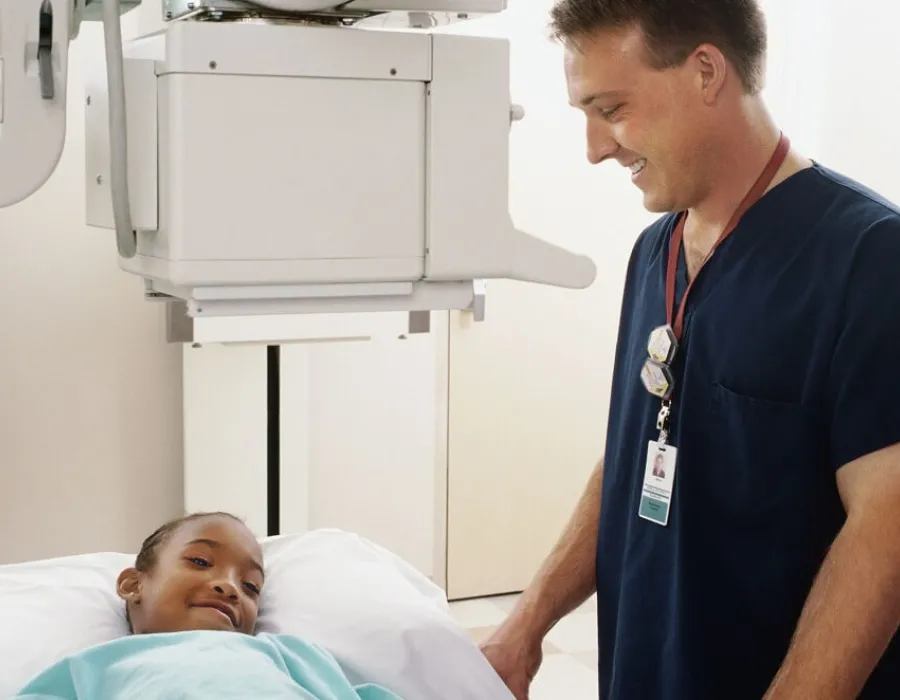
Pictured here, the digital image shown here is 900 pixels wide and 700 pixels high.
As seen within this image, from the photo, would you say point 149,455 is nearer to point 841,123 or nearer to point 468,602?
point 468,602

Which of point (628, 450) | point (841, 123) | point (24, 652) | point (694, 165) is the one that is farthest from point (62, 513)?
point (841, 123)

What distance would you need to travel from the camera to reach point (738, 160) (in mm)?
1346

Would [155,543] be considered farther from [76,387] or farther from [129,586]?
[76,387]

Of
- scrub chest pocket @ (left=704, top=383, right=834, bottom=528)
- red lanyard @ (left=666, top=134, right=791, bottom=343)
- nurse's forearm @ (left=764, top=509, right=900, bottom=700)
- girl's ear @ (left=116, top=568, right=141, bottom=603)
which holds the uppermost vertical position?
red lanyard @ (left=666, top=134, right=791, bottom=343)

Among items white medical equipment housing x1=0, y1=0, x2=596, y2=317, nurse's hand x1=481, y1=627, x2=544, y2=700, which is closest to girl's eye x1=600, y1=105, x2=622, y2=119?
white medical equipment housing x1=0, y1=0, x2=596, y2=317

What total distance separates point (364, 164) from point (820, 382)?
0.54 meters

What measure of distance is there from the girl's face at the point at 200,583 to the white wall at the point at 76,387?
1348mm

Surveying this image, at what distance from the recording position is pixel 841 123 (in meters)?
3.67

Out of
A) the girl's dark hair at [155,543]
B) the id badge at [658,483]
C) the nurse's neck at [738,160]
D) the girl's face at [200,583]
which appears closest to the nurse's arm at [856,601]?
the id badge at [658,483]

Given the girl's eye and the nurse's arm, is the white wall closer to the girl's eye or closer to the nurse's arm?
the girl's eye

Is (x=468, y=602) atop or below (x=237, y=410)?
below

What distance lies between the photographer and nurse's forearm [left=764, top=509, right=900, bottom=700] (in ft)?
3.73

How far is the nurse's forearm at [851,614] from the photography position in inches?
44.8

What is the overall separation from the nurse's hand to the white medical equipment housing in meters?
0.64
